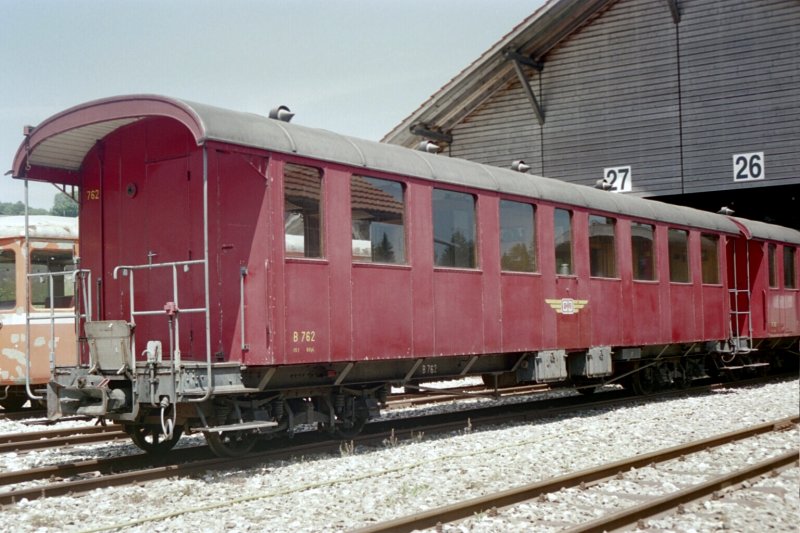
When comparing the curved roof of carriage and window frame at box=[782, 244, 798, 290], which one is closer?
the curved roof of carriage

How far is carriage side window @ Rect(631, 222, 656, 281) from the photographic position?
1495 cm

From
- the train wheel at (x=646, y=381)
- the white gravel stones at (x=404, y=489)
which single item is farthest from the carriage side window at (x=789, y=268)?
the white gravel stones at (x=404, y=489)

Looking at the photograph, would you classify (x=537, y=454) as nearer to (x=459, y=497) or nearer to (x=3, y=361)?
(x=459, y=497)

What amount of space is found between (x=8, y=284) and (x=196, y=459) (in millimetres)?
7609

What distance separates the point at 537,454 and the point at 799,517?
321cm

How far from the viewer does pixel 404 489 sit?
7.41m

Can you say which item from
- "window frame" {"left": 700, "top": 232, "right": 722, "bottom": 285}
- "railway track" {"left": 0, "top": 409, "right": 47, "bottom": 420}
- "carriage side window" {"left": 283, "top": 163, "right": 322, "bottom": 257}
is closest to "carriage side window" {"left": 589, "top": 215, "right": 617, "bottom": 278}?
"window frame" {"left": 700, "top": 232, "right": 722, "bottom": 285}

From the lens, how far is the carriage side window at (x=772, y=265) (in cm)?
1938

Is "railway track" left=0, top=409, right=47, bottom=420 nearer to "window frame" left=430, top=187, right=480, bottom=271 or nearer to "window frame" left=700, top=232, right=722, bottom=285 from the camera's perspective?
"window frame" left=430, top=187, right=480, bottom=271

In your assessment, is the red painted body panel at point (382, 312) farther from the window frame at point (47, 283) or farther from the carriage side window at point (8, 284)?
the carriage side window at point (8, 284)

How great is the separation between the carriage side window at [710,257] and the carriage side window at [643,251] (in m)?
2.19

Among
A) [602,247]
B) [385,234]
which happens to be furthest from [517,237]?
[385,234]

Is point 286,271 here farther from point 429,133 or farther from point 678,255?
point 429,133

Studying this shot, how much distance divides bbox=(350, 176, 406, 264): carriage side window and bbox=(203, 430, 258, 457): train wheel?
7.63ft
